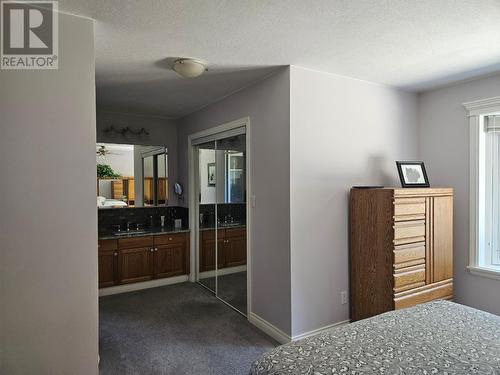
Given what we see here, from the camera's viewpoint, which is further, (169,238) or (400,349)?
(169,238)

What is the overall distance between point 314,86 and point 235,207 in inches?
62.7

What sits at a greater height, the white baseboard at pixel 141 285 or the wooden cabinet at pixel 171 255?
the wooden cabinet at pixel 171 255

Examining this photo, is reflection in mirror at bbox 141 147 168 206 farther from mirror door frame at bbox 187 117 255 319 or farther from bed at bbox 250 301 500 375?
bed at bbox 250 301 500 375

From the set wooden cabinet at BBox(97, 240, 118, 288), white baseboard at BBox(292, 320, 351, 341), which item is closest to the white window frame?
white baseboard at BBox(292, 320, 351, 341)

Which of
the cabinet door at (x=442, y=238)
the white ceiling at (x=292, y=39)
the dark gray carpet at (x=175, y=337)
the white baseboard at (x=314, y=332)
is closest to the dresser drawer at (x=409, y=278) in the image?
the cabinet door at (x=442, y=238)

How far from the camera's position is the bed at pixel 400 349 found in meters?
1.35

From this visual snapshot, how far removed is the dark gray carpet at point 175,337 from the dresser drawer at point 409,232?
148 centimetres

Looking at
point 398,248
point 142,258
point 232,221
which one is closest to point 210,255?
point 232,221

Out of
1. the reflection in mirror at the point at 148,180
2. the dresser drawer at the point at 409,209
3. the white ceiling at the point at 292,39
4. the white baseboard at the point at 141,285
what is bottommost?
the white baseboard at the point at 141,285

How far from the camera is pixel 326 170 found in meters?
2.95

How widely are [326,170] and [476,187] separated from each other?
163cm

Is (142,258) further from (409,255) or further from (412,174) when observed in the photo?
(412,174)

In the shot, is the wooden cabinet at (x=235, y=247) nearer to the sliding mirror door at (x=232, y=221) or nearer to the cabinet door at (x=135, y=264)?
the sliding mirror door at (x=232, y=221)

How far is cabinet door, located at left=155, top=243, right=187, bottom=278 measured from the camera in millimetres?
4348
